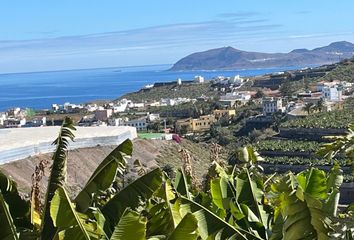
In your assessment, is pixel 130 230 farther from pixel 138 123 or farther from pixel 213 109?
pixel 213 109

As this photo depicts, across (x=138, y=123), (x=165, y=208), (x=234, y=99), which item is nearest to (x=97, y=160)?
(x=138, y=123)

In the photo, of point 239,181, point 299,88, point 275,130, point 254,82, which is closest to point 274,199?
point 239,181

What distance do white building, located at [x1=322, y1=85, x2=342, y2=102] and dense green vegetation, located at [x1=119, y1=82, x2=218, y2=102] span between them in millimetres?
36668

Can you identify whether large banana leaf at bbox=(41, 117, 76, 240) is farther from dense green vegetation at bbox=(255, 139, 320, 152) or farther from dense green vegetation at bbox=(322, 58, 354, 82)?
dense green vegetation at bbox=(322, 58, 354, 82)

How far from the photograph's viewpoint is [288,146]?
3672 cm

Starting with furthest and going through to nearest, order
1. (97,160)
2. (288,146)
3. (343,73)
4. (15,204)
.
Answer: (343,73) → (288,146) → (97,160) → (15,204)

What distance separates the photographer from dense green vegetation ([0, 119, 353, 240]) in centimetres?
355

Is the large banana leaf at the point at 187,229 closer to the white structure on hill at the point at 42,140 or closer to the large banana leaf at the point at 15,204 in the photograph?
the large banana leaf at the point at 15,204

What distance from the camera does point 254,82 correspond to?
343 feet

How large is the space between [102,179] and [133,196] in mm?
251

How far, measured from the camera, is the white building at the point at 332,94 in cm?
6086

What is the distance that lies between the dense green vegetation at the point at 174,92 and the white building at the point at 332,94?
36668 mm

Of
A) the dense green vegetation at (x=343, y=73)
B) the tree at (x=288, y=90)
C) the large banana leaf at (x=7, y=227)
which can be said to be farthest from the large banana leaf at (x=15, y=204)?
the dense green vegetation at (x=343, y=73)

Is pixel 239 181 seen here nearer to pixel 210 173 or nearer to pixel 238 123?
pixel 210 173
